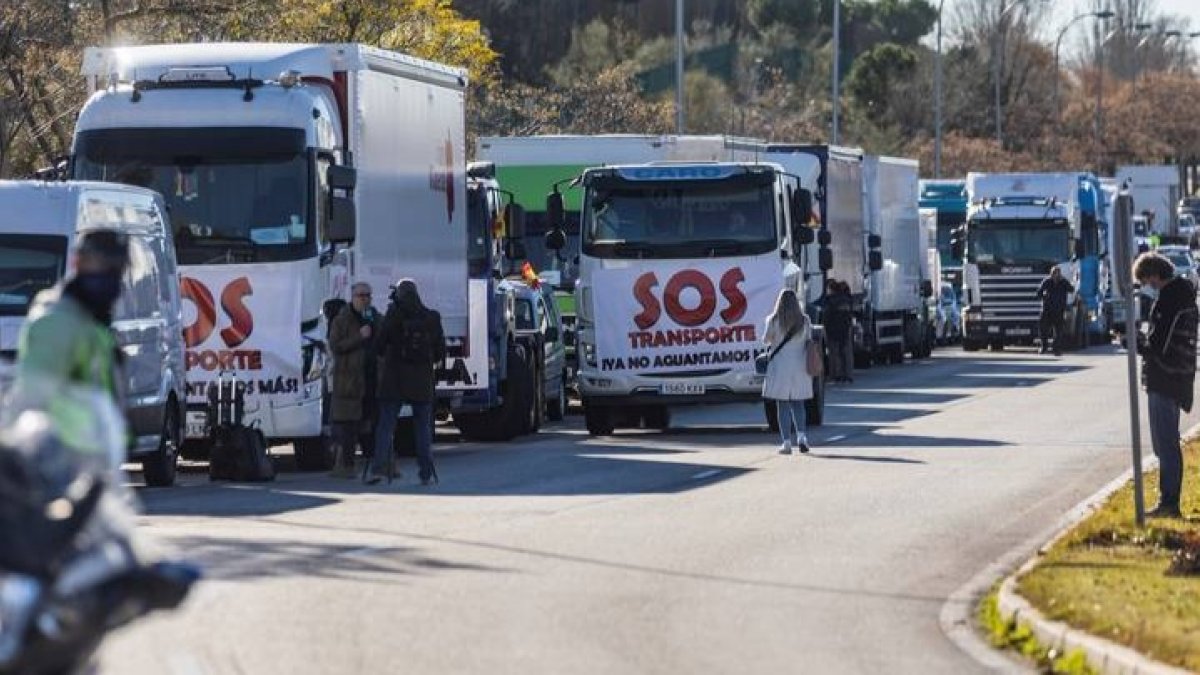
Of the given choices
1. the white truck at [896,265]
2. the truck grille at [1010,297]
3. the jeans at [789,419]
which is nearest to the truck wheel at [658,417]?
the jeans at [789,419]

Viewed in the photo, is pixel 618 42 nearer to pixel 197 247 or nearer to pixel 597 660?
pixel 197 247

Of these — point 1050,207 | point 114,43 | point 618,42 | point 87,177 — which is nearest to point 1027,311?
point 1050,207

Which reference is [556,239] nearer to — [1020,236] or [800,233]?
[800,233]

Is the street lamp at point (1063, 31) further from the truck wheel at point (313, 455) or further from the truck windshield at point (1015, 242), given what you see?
the truck wheel at point (313, 455)

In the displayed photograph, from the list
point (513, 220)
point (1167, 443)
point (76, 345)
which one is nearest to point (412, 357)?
point (1167, 443)

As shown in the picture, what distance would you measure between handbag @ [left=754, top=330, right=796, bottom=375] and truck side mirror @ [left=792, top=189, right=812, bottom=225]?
6.41ft

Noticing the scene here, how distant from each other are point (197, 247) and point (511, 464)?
12.3 feet

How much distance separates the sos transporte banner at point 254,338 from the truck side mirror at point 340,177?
90 cm

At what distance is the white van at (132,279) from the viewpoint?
74.4ft

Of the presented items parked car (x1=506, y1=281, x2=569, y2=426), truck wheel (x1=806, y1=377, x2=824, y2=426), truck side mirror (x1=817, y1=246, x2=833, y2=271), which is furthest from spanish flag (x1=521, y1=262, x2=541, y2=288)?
truck side mirror (x1=817, y1=246, x2=833, y2=271)

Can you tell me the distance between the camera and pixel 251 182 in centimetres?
2581

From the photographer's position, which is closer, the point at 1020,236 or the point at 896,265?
the point at 896,265

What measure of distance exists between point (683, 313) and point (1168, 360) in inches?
502

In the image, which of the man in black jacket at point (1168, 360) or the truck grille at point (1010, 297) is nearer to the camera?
the man in black jacket at point (1168, 360)
